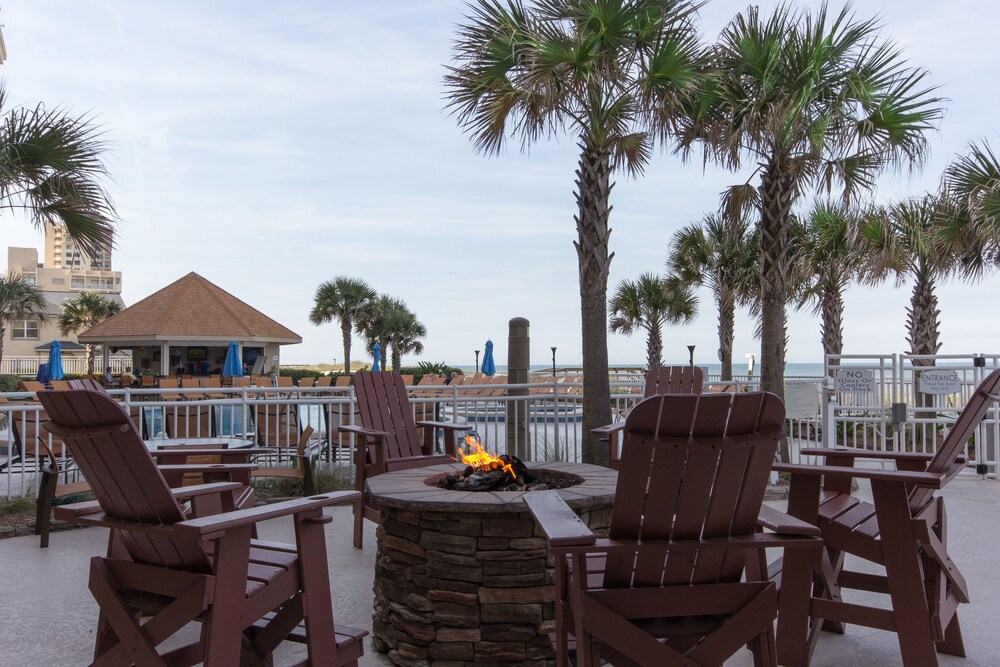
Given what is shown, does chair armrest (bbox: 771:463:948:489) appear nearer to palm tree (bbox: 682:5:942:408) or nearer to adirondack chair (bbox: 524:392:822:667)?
adirondack chair (bbox: 524:392:822:667)

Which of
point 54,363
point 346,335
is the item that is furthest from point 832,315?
point 346,335

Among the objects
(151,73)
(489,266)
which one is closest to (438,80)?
(151,73)

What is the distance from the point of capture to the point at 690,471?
203cm

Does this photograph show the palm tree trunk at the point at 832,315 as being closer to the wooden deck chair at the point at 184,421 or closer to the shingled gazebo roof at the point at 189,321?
the wooden deck chair at the point at 184,421

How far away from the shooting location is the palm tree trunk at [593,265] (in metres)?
7.45

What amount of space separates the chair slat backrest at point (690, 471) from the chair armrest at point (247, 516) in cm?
96

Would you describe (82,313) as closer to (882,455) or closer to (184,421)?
(184,421)

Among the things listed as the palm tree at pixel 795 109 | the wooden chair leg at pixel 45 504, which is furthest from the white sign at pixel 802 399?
the wooden chair leg at pixel 45 504

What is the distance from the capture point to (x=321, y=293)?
3469 centimetres

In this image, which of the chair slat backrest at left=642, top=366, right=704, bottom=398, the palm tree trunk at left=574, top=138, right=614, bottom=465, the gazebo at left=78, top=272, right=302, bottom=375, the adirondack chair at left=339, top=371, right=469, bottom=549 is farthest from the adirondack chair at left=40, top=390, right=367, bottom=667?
the gazebo at left=78, top=272, right=302, bottom=375

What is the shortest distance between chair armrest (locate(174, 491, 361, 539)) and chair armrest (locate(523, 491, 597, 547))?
0.62 m

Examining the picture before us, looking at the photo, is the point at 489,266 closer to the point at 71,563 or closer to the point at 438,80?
the point at 438,80

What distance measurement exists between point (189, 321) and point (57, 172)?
63.9 feet

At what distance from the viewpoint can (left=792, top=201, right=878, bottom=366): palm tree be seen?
14721mm
